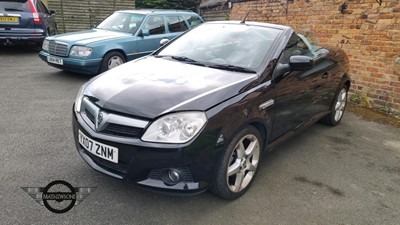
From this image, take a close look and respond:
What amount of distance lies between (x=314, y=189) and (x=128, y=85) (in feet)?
6.61

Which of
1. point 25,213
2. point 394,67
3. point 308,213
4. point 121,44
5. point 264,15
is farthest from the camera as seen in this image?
point 264,15

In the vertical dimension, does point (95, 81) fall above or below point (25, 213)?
above

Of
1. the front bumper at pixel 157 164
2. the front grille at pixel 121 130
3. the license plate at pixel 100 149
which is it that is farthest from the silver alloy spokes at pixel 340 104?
the license plate at pixel 100 149

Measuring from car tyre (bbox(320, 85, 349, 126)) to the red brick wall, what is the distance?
0.95 meters

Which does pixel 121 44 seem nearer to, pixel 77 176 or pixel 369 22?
pixel 77 176

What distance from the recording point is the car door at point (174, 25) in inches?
304

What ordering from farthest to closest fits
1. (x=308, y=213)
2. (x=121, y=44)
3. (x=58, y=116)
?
(x=121, y=44)
(x=58, y=116)
(x=308, y=213)

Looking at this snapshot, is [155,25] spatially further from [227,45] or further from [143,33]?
[227,45]

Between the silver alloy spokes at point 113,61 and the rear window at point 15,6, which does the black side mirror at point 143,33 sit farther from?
the rear window at point 15,6

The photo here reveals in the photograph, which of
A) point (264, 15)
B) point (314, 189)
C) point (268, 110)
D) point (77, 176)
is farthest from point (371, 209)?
point (264, 15)

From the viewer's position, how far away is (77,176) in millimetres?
2977

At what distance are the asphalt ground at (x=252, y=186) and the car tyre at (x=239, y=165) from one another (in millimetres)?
125

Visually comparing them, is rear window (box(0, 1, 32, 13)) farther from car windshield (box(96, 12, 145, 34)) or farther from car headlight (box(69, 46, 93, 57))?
car headlight (box(69, 46, 93, 57))

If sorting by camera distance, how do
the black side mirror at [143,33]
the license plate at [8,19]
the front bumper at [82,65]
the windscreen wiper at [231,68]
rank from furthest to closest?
the license plate at [8,19], the black side mirror at [143,33], the front bumper at [82,65], the windscreen wiper at [231,68]
